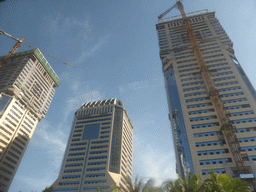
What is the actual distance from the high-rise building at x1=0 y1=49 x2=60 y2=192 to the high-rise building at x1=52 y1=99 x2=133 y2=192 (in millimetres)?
23795

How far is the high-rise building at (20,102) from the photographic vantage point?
288ft

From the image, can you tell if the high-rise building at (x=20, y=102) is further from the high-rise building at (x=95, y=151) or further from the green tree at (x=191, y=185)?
the green tree at (x=191, y=185)

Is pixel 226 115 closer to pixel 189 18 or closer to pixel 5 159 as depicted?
pixel 189 18

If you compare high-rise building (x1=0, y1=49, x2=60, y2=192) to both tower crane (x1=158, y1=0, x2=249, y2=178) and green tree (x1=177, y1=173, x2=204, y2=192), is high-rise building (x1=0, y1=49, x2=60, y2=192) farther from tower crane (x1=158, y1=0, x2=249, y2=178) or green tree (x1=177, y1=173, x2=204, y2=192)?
tower crane (x1=158, y1=0, x2=249, y2=178)

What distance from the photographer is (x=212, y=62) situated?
84.9 m

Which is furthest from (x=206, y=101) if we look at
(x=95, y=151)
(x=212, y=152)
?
(x=95, y=151)

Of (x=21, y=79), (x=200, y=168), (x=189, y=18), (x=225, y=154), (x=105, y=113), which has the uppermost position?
(x=189, y=18)

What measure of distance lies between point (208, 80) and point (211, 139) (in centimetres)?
2661

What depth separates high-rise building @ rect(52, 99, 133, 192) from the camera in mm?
84062

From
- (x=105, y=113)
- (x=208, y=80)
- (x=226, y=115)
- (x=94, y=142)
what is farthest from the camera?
(x=105, y=113)

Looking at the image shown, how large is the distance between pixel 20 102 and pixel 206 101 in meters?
95.1

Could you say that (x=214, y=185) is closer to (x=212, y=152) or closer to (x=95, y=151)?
(x=212, y=152)

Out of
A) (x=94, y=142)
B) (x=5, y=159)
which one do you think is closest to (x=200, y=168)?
(x=94, y=142)

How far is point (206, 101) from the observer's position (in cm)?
7162
